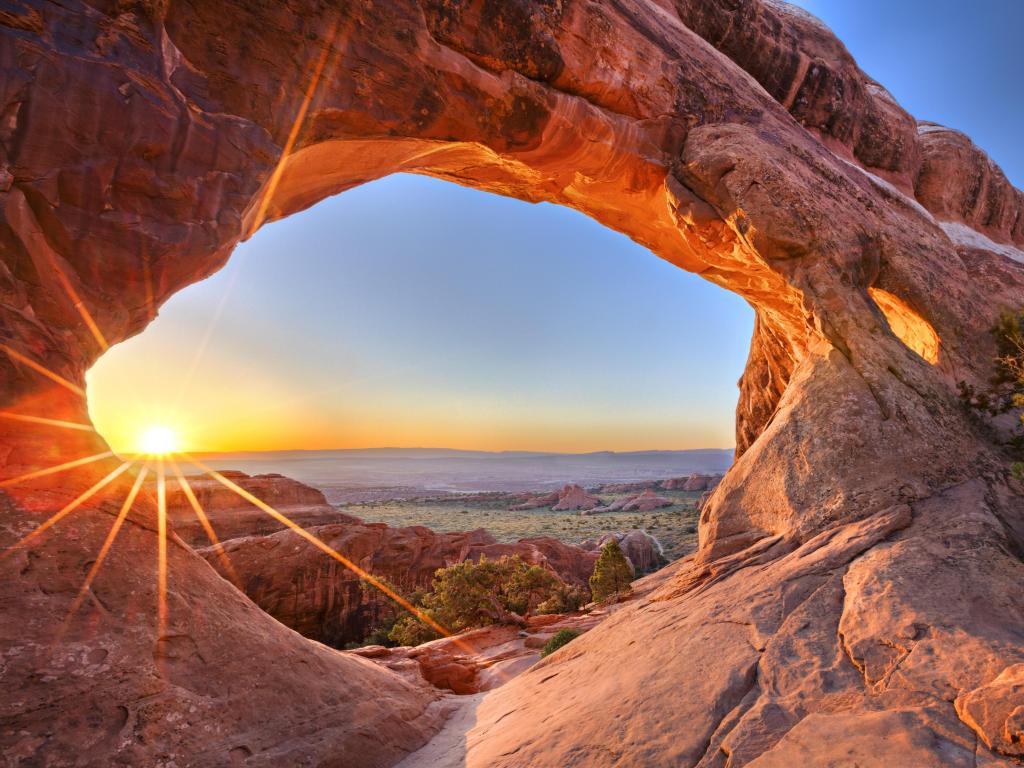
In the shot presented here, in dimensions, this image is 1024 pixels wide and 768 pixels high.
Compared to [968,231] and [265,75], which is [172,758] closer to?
[265,75]

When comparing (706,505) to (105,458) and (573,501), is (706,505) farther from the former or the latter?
(573,501)

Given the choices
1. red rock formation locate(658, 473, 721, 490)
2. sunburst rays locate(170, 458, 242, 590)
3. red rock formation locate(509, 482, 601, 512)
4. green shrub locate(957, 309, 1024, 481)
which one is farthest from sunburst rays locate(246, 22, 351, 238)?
red rock formation locate(658, 473, 721, 490)

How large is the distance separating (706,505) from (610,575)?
18454 millimetres

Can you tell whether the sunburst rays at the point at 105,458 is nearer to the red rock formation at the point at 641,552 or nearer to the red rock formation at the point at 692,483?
the red rock formation at the point at 641,552

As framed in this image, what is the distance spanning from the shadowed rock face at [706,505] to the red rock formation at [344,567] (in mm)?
23268

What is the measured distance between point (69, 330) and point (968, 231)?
30.0 m

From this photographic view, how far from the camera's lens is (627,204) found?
15.4 m

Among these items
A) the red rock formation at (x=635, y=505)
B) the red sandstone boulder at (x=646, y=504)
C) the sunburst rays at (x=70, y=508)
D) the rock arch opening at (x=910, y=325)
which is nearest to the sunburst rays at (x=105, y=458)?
the sunburst rays at (x=70, y=508)

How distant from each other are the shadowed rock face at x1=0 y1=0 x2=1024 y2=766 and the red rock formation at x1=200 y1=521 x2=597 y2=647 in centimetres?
2327

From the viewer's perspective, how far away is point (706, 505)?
9445 millimetres

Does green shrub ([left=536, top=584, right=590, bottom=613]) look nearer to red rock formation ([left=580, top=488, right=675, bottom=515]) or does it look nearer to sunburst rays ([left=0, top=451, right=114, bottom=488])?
sunburst rays ([left=0, top=451, right=114, bottom=488])

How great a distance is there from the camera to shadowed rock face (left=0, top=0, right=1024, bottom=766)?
481 centimetres

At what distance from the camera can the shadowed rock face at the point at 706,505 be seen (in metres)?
4.81

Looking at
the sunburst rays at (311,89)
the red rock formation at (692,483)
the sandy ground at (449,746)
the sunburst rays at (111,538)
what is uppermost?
the sunburst rays at (311,89)
